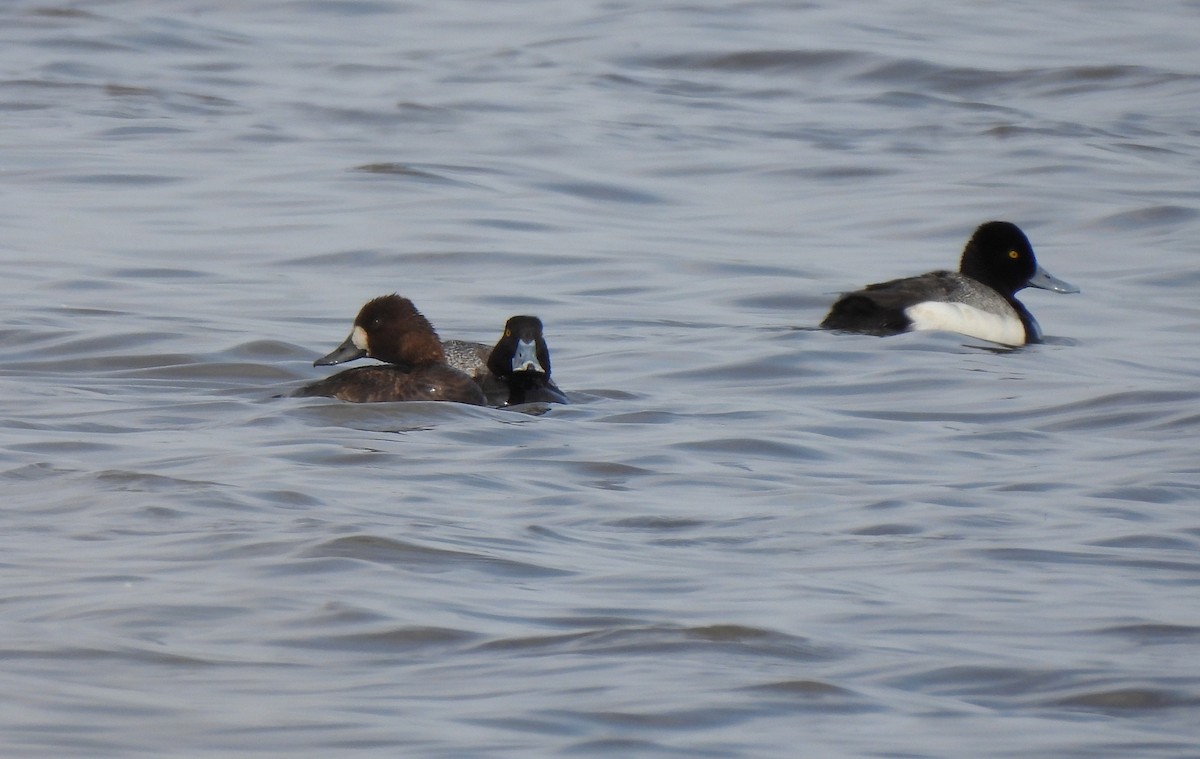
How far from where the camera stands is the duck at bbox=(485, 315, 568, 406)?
973 centimetres

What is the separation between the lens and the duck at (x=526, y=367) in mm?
9727

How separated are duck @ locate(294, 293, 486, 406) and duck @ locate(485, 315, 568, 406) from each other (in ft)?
0.49

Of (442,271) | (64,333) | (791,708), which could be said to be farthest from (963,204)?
(791,708)

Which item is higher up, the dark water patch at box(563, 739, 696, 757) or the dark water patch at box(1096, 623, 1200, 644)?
the dark water patch at box(563, 739, 696, 757)

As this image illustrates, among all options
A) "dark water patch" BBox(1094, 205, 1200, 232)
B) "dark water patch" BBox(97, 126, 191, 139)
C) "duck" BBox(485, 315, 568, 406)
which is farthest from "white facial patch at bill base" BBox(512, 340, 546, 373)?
"dark water patch" BBox(97, 126, 191, 139)

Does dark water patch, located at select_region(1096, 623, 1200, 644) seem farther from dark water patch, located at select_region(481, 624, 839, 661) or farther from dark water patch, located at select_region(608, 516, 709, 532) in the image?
dark water patch, located at select_region(608, 516, 709, 532)

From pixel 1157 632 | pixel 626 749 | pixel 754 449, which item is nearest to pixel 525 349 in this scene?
pixel 754 449

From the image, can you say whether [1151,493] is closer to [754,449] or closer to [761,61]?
[754,449]

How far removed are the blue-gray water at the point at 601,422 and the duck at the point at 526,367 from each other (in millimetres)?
352

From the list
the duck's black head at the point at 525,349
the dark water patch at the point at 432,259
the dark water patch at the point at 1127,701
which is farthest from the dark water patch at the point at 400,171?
the dark water patch at the point at 1127,701

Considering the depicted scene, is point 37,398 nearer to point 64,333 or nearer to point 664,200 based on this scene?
point 64,333

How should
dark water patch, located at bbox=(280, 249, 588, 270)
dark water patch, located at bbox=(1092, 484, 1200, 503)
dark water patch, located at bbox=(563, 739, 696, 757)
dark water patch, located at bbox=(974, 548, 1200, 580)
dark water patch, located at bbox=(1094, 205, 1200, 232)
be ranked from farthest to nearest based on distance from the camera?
dark water patch, located at bbox=(1094, 205, 1200, 232) → dark water patch, located at bbox=(280, 249, 588, 270) → dark water patch, located at bbox=(1092, 484, 1200, 503) → dark water patch, located at bbox=(974, 548, 1200, 580) → dark water patch, located at bbox=(563, 739, 696, 757)

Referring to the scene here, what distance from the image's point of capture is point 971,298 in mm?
12734

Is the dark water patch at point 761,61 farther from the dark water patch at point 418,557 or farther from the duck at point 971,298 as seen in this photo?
the dark water patch at point 418,557
